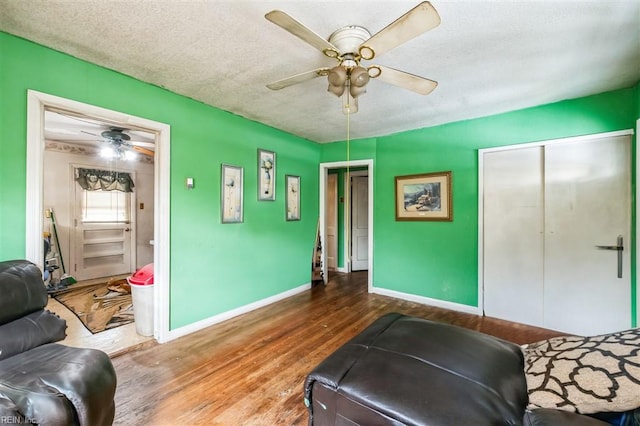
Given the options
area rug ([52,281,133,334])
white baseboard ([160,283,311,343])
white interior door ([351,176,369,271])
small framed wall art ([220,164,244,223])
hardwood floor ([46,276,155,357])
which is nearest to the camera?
hardwood floor ([46,276,155,357])

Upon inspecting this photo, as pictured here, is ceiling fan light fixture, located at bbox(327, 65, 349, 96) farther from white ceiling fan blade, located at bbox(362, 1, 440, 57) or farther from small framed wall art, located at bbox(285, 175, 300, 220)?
small framed wall art, located at bbox(285, 175, 300, 220)

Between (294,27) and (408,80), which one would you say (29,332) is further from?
(408,80)

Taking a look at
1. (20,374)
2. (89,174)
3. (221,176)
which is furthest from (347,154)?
(89,174)

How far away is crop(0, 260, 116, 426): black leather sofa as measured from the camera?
96cm

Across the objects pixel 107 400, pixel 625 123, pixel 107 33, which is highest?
pixel 107 33

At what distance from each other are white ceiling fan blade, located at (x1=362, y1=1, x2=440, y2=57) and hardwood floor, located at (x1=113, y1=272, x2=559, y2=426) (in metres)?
2.28

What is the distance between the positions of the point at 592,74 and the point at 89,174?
7.01 meters

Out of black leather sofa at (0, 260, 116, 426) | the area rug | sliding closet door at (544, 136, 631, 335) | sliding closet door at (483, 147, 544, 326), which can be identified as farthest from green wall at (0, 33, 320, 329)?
sliding closet door at (544, 136, 631, 335)

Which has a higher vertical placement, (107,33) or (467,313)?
(107,33)

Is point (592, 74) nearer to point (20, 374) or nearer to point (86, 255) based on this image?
point (20, 374)

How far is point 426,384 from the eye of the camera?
0.93 metres

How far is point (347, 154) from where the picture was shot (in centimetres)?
429

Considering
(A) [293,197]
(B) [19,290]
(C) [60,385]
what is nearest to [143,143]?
(A) [293,197]

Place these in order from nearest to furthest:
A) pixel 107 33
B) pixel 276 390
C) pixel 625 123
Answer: pixel 107 33
pixel 276 390
pixel 625 123
